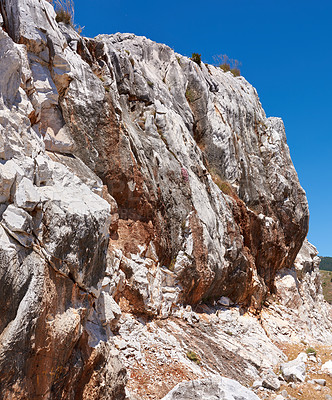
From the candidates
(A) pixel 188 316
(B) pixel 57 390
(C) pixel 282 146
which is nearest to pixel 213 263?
(A) pixel 188 316

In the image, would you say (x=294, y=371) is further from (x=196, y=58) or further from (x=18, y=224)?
(x=196, y=58)

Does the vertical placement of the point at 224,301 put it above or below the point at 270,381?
above

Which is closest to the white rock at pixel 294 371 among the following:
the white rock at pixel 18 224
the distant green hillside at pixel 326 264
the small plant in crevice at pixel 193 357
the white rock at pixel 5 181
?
the small plant in crevice at pixel 193 357

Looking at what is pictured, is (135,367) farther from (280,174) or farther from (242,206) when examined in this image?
(280,174)

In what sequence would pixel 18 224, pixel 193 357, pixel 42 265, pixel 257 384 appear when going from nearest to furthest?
1. pixel 18 224
2. pixel 42 265
3. pixel 193 357
4. pixel 257 384

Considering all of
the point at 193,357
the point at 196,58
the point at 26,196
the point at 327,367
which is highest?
the point at 196,58

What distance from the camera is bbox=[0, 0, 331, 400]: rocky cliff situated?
5.50m

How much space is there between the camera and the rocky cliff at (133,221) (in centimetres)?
550

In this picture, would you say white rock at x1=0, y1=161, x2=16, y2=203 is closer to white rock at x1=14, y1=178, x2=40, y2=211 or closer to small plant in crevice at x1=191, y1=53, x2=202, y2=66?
white rock at x1=14, y1=178, x2=40, y2=211

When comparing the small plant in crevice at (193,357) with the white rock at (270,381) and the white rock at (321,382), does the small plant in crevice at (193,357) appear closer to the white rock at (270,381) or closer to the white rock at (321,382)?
the white rock at (270,381)

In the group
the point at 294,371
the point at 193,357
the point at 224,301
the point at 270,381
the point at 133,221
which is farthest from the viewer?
the point at 224,301

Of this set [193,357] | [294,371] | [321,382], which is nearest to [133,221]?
[193,357]

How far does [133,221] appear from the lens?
11.4 meters

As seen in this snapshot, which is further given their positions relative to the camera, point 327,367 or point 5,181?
point 327,367
